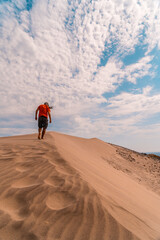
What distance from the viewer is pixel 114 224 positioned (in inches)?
62.2

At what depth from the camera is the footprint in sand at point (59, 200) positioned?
6.02 feet

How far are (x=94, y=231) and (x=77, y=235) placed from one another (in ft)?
0.64

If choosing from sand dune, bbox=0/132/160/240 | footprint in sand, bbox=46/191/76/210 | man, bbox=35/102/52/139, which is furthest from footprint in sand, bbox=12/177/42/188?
man, bbox=35/102/52/139

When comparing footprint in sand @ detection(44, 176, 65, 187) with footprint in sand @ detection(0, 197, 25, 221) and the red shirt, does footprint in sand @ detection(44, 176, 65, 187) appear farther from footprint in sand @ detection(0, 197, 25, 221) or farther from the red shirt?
the red shirt

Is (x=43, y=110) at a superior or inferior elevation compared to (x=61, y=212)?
superior

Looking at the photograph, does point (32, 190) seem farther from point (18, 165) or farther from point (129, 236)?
point (129, 236)

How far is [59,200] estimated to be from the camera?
196 cm

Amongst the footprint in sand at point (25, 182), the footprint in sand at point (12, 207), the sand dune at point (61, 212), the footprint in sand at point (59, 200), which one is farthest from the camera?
the footprint in sand at point (25, 182)

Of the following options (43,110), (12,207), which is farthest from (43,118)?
(12,207)

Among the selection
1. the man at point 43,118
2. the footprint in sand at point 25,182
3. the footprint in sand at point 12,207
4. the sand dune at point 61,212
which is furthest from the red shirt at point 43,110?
the footprint in sand at point 12,207

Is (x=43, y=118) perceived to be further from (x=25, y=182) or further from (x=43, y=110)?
(x=25, y=182)

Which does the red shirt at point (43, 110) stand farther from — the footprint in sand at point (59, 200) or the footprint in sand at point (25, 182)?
the footprint in sand at point (59, 200)

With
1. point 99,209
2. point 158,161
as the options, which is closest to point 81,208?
point 99,209

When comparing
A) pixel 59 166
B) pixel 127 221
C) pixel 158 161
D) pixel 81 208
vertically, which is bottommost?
pixel 158 161
